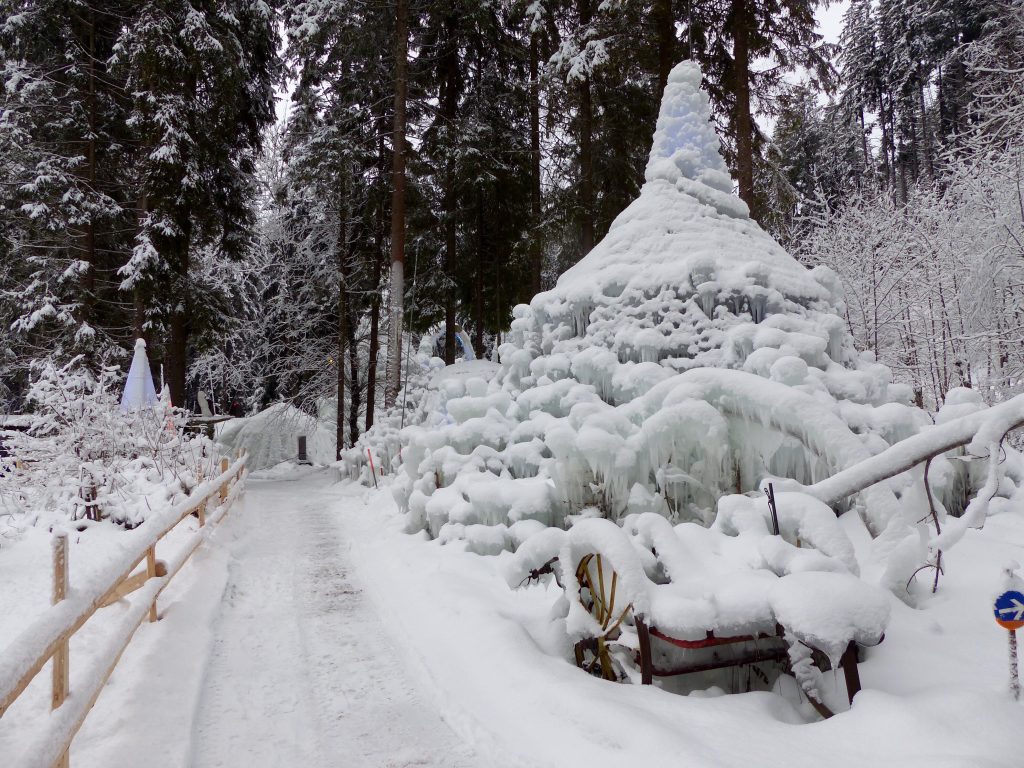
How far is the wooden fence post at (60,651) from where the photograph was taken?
261cm

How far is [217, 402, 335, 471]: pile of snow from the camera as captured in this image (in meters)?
23.0

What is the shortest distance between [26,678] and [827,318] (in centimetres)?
665

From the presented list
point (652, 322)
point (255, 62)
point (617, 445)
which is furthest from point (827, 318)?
point (255, 62)

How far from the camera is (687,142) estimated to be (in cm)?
812

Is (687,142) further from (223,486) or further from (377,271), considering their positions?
(377,271)

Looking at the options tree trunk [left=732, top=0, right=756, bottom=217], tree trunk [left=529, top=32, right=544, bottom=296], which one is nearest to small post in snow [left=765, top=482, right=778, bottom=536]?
tree trunk [left=732, top=0, right=756, bottom=217]

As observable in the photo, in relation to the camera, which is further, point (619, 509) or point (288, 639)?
point (619, 509)

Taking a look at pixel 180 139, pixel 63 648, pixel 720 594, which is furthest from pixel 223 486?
pixel 180 139

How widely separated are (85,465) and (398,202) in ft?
28.8

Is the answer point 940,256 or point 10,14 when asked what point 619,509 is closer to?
point 940,256

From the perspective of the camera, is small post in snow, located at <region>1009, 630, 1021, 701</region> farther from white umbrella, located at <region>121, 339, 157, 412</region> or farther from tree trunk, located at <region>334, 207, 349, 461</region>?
tree trunk, located at <region>334, 207, 349, 461</region>

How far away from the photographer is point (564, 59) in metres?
12.2

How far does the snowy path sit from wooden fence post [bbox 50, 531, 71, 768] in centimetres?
71

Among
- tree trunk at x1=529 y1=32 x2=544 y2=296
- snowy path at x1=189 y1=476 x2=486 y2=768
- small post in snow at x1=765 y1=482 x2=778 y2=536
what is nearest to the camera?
snowy path at x1=189 y1=476 x2=486 y2=768
